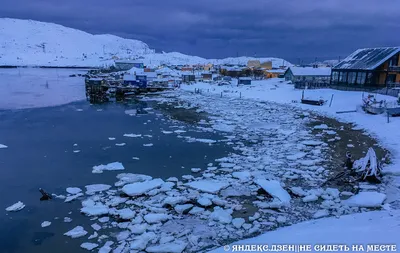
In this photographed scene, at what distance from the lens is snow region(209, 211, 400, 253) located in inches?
242

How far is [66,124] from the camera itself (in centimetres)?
2127

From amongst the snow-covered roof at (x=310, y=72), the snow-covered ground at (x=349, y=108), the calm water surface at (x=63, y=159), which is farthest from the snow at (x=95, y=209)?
the snow-covered roof at (x=310, y=72)

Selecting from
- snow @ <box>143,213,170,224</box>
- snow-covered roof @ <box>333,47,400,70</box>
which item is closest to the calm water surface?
snow @ <box>143,213,170,224</box>

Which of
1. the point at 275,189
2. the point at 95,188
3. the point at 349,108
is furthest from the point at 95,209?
the point at 349,108

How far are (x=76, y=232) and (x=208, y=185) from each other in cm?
432

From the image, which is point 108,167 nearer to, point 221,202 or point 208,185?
point 208,185

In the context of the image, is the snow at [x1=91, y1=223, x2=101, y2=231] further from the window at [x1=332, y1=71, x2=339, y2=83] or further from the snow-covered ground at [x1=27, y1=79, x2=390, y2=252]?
the window at [x1=332, y1=71, x2=339, y2=83]

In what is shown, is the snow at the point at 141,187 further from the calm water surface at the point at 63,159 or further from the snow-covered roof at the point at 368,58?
the snow-covered roof at the point at 368,58

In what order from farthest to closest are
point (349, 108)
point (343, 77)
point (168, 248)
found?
point (343, 77) < point (349, 108) < point (168, 248)

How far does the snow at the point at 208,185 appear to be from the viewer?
9.63 meters

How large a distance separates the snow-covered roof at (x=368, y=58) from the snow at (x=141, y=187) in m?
29.3

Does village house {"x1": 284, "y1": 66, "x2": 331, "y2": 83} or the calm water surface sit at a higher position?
village house {"x1": 284, "y1": 66, "x2": 331, "y2": 83}

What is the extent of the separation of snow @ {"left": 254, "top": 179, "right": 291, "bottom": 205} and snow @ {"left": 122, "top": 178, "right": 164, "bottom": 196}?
341 cm

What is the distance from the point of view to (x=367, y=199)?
863 centimetres
